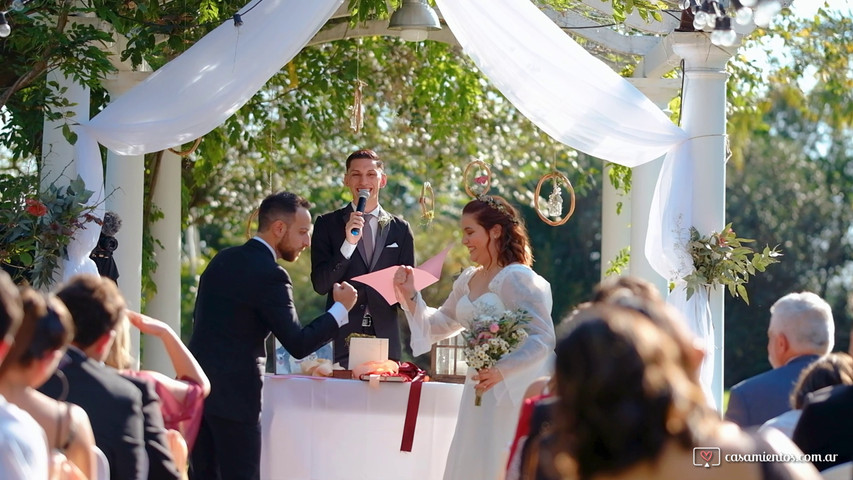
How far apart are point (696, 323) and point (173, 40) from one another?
3.44 m

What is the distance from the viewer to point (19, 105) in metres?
6.95

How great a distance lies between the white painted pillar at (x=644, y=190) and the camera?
305 inches

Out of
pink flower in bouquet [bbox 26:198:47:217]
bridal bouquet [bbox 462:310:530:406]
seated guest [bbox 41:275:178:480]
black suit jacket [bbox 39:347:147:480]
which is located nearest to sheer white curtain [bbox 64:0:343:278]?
pink flower in bouquet [bbox 26:198:47:217]

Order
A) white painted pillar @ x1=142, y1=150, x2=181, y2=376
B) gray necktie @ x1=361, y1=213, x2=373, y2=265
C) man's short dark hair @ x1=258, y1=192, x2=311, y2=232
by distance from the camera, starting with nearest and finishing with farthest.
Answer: man's short dark hair @ x1=258, y1=192, x2=311, y2=232, gray necktie @ x1=361, y1=213, x2=373, y2=265, white painted pillar @ x1=142, y1=150, x2=181, y2=376

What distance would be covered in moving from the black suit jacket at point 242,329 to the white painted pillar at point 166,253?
148 inches

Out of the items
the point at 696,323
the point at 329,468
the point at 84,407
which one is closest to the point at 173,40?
the point at 329,468

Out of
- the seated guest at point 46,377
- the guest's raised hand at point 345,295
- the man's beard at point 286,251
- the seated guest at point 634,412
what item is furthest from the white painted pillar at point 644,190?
the seated guest at point 634,412

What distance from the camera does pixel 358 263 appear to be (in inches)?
261

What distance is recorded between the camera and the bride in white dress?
543cm

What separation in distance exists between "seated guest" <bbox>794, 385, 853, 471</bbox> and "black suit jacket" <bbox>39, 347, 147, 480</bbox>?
1815 mm

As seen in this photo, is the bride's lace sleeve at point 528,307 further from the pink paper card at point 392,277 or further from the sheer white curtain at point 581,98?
the sheer white curtain at point 581,98

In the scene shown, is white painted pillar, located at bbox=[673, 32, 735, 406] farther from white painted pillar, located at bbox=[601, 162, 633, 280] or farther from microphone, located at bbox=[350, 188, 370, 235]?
white painted pillar, located at bbox=[601, 162, 633, 280]

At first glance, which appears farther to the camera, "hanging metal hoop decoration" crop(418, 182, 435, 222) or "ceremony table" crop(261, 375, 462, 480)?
"hanging metal hoop decoration" crop(418, 182, 435, 222)

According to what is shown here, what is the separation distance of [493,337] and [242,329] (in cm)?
108
